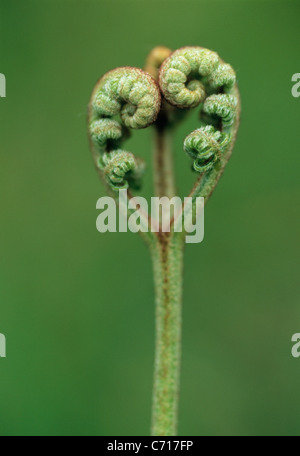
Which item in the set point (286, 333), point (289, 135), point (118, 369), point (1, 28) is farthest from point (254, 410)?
point (1, 28)

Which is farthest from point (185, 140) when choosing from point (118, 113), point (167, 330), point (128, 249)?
point (128, 249)

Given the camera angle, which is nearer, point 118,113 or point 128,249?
point 118,113

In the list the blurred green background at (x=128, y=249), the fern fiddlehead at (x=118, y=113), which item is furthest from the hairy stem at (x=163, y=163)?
the blurred green background at (x=128, y=249)

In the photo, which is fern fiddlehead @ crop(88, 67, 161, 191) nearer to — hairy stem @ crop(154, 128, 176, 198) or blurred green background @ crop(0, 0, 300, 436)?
hairy stem @ crop(154, 128, 176, 198)

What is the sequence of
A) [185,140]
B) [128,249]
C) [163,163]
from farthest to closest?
[128,249]
[163,163]
[185,140]

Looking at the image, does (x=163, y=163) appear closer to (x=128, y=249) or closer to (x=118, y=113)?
(x=118, y=113)

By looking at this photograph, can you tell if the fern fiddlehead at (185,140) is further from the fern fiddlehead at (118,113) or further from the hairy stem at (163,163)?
the hairy stem at (163,163)
